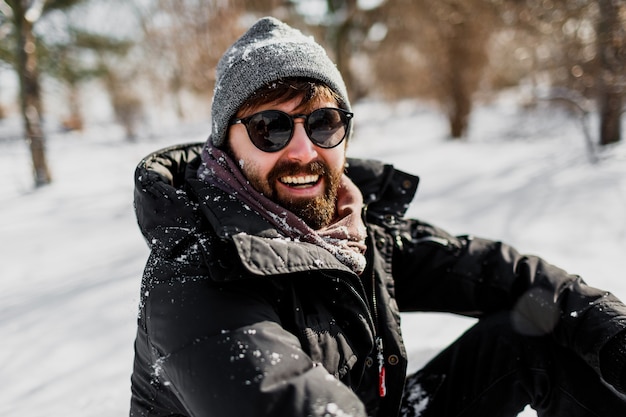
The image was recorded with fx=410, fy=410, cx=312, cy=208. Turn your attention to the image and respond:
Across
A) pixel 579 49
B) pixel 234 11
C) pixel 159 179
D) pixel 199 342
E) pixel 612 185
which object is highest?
pixel 234 11

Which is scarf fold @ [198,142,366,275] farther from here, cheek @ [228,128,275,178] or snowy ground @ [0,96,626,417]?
snowy ground @ [0,96,626,417]

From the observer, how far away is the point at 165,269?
3.15 ft

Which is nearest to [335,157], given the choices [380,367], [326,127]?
[326,127]

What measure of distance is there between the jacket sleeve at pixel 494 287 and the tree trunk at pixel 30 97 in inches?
260

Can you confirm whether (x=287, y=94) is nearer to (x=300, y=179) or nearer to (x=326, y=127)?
(x=326, y=127)

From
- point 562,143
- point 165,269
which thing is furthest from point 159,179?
point 562,143

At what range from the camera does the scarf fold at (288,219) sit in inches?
45.0

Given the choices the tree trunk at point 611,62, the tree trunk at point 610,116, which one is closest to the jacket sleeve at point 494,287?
the tree trunk at point 611,62

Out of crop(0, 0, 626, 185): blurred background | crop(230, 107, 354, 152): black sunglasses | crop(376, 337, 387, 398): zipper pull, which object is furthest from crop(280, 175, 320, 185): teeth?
crop(0, 0, 626, 185): blurred background

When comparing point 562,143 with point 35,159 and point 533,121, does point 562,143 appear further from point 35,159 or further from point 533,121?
point 35,159

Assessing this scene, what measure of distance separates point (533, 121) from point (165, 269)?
10.7m

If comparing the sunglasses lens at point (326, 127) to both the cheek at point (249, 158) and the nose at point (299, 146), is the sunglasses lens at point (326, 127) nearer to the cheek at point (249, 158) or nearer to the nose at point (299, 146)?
the nose at point (299, 146)

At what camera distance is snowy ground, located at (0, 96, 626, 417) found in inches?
72.9

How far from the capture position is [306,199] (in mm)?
1322
